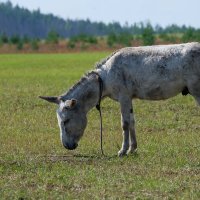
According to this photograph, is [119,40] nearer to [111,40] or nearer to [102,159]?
[111,40]

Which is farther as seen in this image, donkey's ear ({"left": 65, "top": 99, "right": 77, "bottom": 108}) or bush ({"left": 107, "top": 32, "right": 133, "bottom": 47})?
bush ({"left": 107, "top": 32, "right": 133, "bottom": 47})

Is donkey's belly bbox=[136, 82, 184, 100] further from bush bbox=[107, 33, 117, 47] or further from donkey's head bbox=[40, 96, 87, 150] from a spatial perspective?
bush bbox=[107, 33, 117, 47]

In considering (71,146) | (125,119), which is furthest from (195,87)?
(71,146)

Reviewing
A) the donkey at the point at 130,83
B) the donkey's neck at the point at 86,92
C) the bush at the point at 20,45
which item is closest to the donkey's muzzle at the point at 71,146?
the donkey at the point at 130,83

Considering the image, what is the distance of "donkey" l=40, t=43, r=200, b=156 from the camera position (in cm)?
1416

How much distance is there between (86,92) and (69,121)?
2.39ft

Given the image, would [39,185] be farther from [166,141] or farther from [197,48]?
[166,141]

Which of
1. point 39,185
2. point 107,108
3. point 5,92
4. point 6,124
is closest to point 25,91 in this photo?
point 5,92

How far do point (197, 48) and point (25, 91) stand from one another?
1879 cm

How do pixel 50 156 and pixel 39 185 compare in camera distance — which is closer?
pixel 39 185

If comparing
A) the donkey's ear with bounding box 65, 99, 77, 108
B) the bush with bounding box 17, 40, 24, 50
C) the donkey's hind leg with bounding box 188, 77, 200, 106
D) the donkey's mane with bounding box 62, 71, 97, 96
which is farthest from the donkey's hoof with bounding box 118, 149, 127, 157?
the bush with bounding box 17, 40, 24, 50

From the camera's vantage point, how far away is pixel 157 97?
14562 mm

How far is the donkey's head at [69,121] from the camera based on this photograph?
1440 cm

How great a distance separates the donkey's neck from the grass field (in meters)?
1.09
